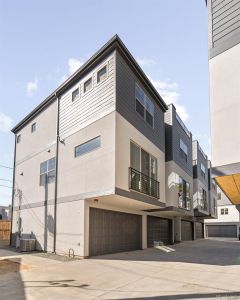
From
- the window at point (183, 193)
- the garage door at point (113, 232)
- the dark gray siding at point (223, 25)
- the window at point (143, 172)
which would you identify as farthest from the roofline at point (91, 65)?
the garage door at point (113, 232)

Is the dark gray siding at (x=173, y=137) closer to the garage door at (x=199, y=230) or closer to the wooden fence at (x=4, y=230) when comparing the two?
the wooden fence at (x=4, y=230)

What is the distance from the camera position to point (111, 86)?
14.7 m

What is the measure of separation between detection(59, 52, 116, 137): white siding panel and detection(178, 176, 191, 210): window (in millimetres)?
10296

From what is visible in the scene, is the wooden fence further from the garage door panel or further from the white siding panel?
the garage door panel

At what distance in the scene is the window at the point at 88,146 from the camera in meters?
A: 14.9

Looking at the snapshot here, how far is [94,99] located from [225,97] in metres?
8.78

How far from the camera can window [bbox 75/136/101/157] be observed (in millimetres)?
14861

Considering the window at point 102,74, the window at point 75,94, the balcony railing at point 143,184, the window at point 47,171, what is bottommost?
the balcony railing at point 143,184

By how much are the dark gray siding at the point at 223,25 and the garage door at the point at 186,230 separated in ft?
78.4

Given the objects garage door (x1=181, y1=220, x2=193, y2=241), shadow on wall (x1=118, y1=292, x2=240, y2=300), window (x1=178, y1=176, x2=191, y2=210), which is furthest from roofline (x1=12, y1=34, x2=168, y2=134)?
garage door (x1=181, y1=220, x2=193, y2=241)

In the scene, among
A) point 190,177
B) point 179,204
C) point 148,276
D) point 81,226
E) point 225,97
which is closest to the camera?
point 225,97

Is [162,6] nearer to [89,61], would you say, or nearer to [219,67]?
[219,67]

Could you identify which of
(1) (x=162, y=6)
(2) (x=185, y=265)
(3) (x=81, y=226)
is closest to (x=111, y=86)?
(1) (x=162, y=6)

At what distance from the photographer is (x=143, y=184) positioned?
54.3 ft
